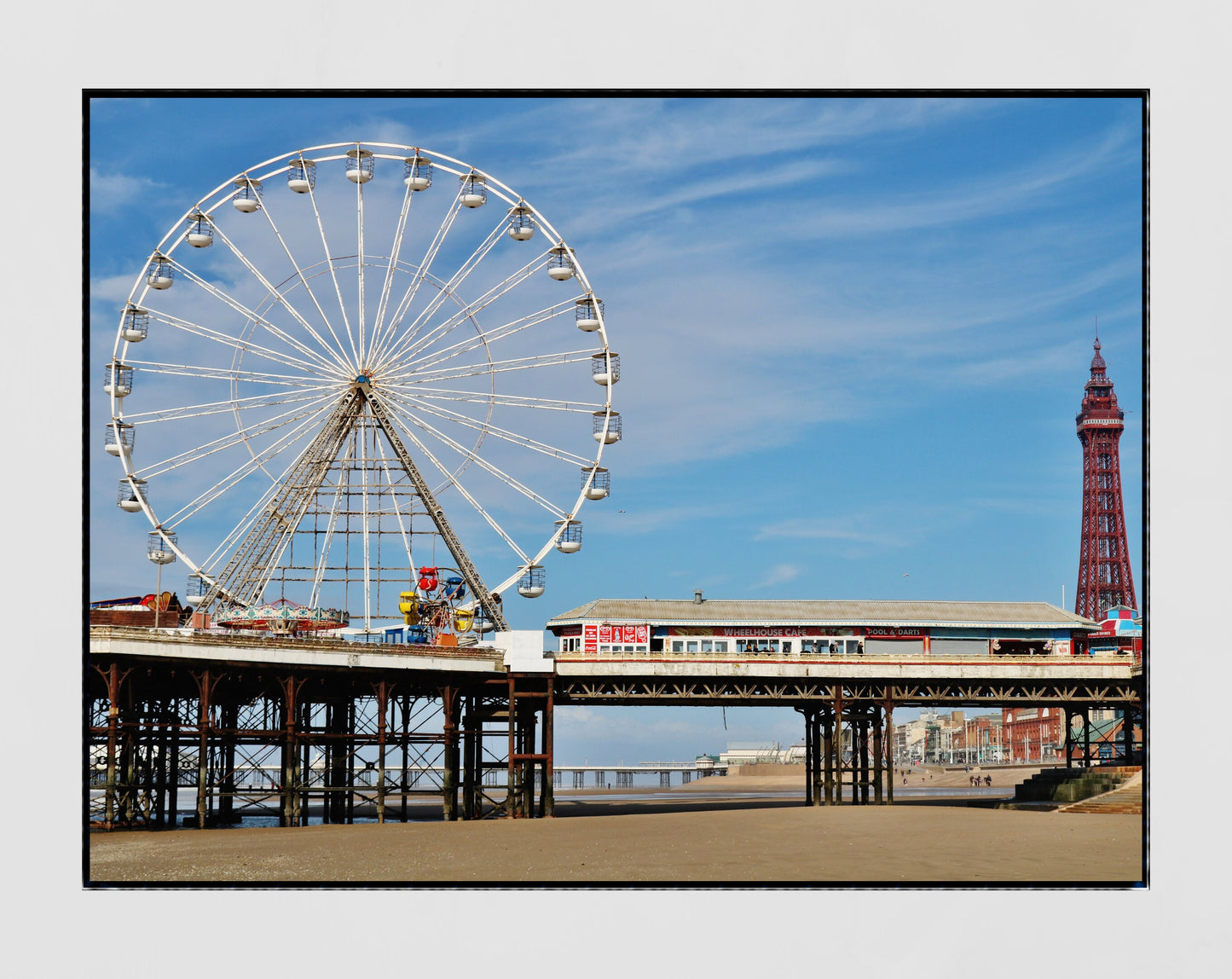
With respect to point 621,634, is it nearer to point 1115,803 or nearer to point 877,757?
point 877,757

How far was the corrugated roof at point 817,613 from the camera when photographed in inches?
2470

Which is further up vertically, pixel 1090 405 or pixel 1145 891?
pixel 1090 405

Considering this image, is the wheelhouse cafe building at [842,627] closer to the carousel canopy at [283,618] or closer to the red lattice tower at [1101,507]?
the carousel canopy at [283,618]

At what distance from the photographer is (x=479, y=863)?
31922 mm

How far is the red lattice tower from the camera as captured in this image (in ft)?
549

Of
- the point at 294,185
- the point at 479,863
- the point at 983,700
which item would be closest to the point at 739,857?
the point at 479,863

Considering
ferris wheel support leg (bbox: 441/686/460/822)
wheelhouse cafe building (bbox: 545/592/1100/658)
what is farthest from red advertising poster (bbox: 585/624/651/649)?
ferris wheel support leg (bbox: 441/686/460/822)

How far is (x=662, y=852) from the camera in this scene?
3378cm

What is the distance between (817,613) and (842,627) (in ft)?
5.29

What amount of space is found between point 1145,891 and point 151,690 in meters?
37.1

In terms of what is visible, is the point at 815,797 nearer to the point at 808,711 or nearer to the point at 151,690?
the point at 808,711

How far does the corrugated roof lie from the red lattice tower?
4016 inches

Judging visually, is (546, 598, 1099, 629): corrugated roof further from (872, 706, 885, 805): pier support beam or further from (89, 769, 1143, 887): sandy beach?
(89, 769, 1143, 887): sandy beach

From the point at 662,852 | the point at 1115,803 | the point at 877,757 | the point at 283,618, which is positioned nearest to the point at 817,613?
the point at 877,757
